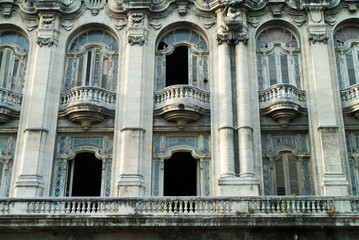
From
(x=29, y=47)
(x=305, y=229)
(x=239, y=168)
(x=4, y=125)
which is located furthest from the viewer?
(x=29, y=47)

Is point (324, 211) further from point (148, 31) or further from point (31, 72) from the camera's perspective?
point (31, 72)

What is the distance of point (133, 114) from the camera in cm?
2422

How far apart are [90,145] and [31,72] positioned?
199 inches

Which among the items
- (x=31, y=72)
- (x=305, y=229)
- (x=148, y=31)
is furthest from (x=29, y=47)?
(x=305, y=229)

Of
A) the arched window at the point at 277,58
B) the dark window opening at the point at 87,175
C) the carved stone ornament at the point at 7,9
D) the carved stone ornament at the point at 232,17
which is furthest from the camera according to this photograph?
the carved stone ornament at the point at 7,9

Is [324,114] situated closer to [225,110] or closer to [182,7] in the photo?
[225,110]

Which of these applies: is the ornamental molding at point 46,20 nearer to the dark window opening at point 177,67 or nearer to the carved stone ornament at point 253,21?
the dark window opening at point 177,67

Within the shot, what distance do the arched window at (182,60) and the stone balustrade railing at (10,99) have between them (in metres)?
7.04

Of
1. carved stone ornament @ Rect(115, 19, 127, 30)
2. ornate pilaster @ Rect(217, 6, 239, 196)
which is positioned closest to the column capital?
ornate pilaster @ Rect(217, 6, 239, 196)

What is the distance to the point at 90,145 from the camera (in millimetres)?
24625

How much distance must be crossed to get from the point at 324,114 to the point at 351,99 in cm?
180

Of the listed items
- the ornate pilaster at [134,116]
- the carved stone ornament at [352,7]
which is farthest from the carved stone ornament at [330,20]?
the ornate pilaster at [134,116]

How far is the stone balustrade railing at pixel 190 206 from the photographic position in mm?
20000

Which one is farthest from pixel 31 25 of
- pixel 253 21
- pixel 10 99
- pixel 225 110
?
pixel 253 21
